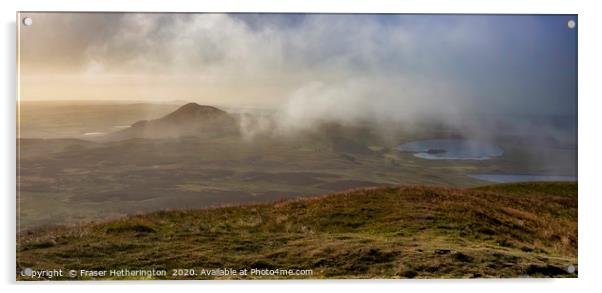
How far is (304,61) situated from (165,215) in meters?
4.07

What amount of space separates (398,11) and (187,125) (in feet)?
15.6

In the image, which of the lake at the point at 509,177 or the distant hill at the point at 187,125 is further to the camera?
the lake at the point at 509,177

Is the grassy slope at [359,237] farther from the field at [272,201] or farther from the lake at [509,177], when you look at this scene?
the lake at [509,177]

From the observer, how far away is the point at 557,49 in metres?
12.7

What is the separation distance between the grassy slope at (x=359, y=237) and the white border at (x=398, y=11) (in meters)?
0.23

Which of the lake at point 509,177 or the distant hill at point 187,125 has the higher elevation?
the distant hill at point 187,125

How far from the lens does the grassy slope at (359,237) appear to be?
39.2 feet

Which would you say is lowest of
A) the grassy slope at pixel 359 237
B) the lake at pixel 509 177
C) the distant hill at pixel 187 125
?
the grassy slope at pixel 359 237

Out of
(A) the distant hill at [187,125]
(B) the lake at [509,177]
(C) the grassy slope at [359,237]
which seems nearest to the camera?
(C) the grassy slope at [359,237]

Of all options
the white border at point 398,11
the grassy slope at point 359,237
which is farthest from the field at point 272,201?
the white border at point 398,11

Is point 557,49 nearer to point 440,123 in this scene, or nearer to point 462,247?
point 440,123

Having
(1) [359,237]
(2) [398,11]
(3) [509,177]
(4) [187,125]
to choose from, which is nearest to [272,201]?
(1) [359,237]

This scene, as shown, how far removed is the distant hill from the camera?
12.5 meters

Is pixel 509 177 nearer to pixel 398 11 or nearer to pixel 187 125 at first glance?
pixel 398 11
